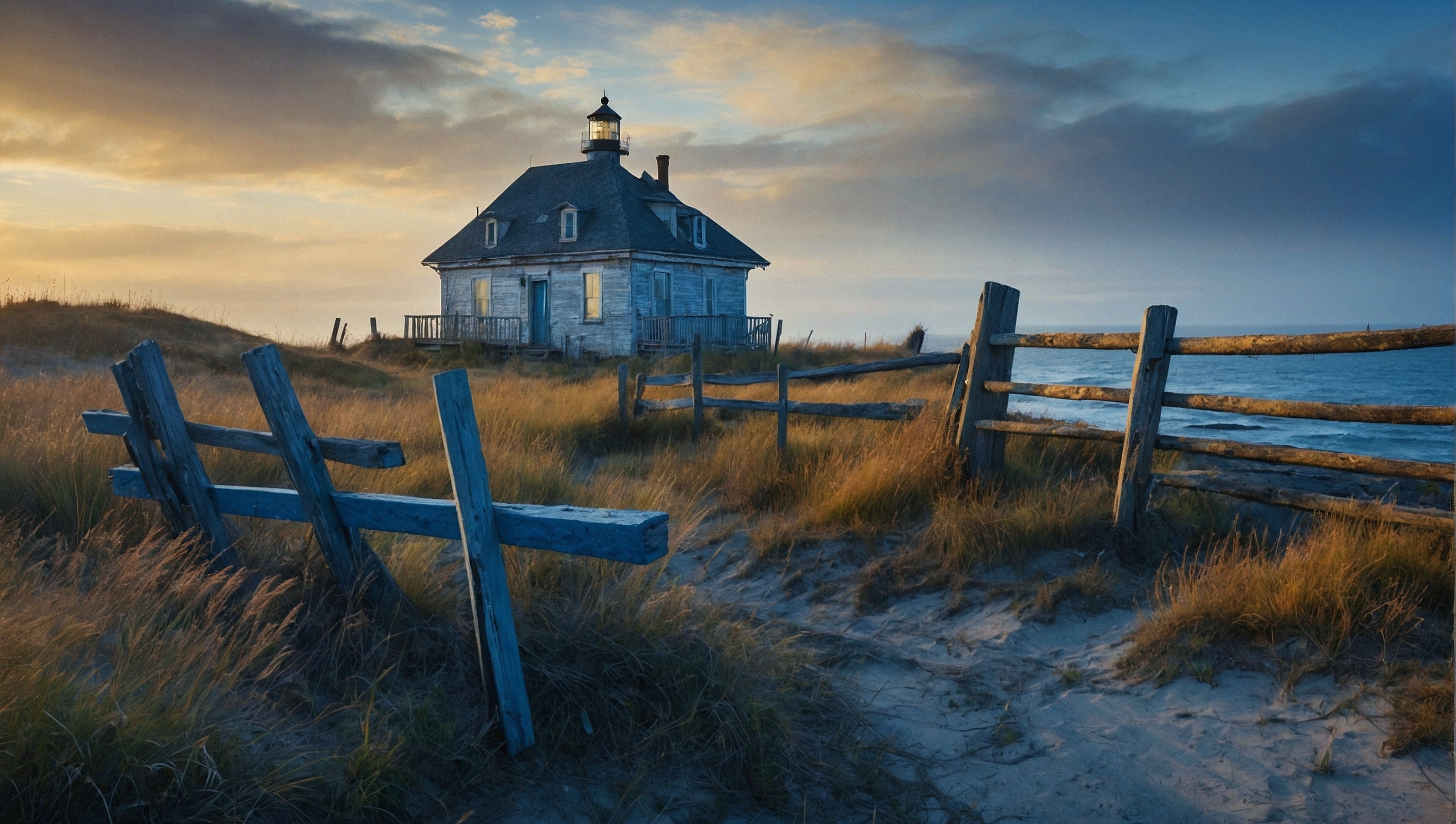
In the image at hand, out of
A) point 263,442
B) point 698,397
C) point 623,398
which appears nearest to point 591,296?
point 623,398

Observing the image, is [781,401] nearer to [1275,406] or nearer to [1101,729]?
[1275,406]

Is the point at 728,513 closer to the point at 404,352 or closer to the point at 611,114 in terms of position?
the point at 404,352

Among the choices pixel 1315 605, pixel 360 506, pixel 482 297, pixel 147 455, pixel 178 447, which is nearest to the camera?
pixel 360 506

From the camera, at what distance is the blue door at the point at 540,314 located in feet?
92.7

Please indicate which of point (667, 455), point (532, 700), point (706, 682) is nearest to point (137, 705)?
point (532, 700)

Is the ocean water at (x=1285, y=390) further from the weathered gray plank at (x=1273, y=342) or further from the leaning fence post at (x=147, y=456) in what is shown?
the leaning fence post at (x=147, y=456)

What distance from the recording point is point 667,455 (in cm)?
918

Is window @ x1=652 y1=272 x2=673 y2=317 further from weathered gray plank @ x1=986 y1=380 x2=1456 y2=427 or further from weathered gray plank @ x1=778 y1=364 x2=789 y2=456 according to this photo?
weathered gray plank @ x1=986 y1=380 x2=1456 y2=427

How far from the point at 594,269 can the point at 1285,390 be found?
3440 centimetres

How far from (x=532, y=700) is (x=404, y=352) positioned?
2716cm

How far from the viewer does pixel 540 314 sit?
28438 millimetres

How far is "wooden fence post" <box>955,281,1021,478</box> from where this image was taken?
270 inches

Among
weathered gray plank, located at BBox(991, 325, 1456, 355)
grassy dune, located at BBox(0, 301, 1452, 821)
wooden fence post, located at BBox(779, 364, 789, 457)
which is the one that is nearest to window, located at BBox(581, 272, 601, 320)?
wooden fence post, located at BBox(779, 364, 789, 457)

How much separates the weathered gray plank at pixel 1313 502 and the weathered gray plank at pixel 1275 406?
1.51 ft
